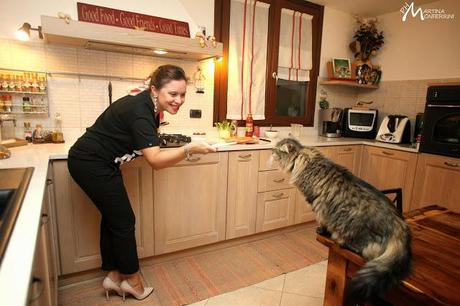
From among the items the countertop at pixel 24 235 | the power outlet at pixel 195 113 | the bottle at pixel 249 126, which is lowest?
the countertop at pixel 24 235

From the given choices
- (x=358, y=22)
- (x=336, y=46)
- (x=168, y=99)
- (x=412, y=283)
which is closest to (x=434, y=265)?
(x=412, y=283)

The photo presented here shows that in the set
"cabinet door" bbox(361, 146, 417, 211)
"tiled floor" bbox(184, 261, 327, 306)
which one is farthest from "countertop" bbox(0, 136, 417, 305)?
"cabinet door" bbox(361, 146, 417, 211)

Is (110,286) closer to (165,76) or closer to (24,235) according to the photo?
(24,235)

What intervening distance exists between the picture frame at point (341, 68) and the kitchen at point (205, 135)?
9 cm

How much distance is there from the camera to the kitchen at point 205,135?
180 centimetres

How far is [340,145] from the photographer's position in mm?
2871

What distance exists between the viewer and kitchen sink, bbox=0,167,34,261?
71cm

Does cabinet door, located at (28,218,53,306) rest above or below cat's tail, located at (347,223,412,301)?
below

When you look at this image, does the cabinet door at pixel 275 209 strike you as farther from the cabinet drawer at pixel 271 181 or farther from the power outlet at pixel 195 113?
the power outlet at pixel 195 113

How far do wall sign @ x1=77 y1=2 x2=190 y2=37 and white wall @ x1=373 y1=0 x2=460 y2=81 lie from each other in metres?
2.49

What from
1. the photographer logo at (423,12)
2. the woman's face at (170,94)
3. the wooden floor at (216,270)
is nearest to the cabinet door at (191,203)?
the wooden floor at (216,270)

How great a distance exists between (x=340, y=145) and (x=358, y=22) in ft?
5.50

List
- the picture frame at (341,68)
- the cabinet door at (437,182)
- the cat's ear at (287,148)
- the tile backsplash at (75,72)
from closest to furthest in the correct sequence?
the cat's ear at (287,148) → the tile backsplash at (75,72) → the cabinet door at (437,182) → the picture frame at (341,68)

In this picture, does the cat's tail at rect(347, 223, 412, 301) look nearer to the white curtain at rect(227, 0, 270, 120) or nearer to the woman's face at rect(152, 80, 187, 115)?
the woman's face at rect(152, 80, 187, 115)
